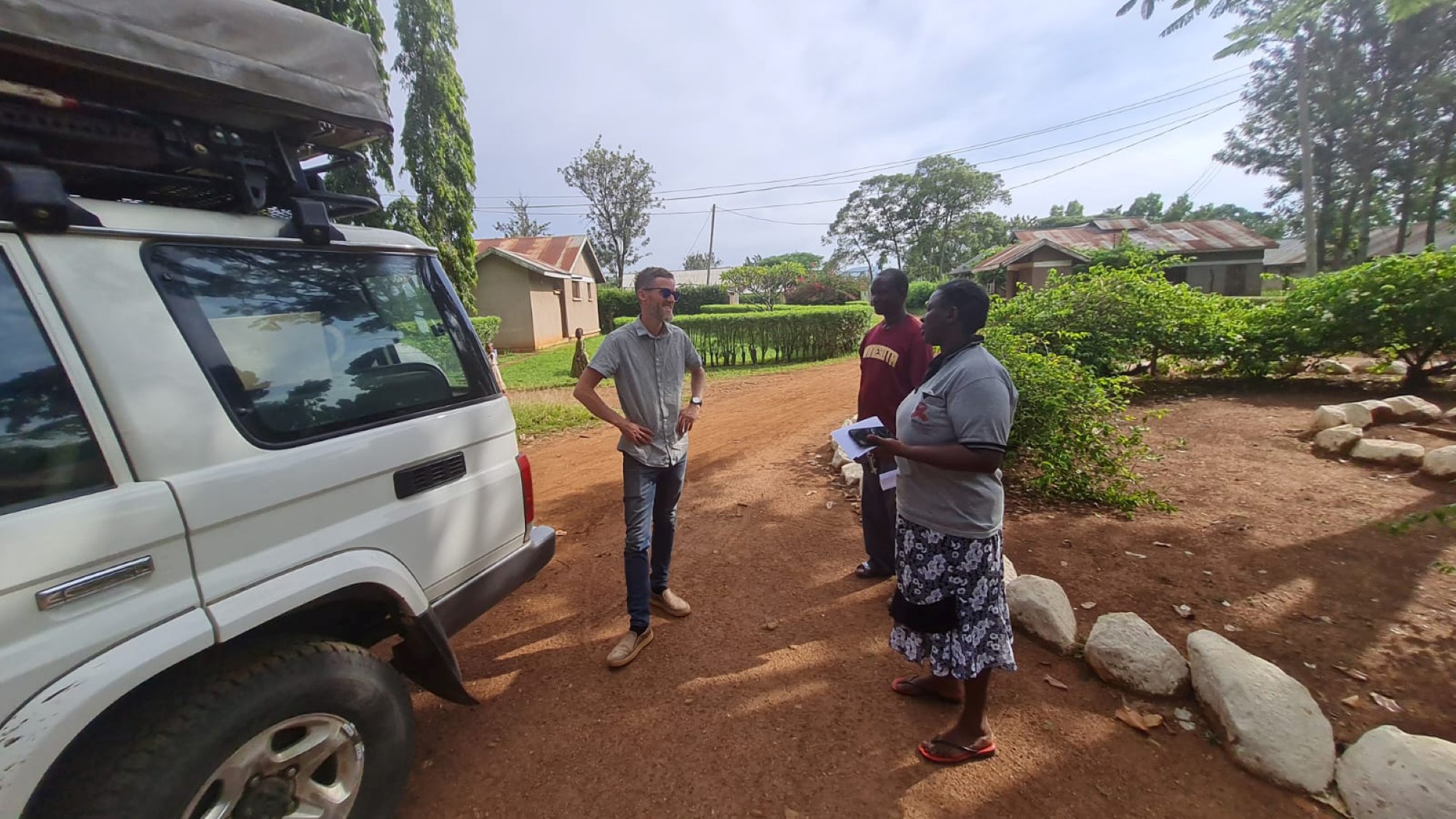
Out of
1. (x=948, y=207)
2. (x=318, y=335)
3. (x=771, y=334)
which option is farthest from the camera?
(x=948, y=207)

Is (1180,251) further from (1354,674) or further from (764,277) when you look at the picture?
(1354,674)

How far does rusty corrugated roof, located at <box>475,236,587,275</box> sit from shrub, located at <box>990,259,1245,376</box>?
740 inches

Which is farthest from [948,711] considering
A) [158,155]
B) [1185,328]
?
[1185,328]

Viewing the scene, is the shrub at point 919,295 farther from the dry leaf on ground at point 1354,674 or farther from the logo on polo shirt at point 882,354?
the dry leaf on ground at point 1354,674

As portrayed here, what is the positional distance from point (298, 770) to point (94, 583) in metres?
0.75

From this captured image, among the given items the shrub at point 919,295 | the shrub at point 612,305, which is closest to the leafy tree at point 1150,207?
the shrub at point 919,295

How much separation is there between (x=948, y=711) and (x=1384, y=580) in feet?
8.98

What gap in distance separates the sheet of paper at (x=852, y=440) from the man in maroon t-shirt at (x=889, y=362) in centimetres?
54

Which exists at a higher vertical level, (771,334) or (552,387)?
(771,334)

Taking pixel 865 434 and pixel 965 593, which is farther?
pixel 865 434

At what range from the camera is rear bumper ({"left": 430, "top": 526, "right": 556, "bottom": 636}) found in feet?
7.16

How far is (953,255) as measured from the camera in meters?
51.1

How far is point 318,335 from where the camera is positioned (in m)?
1.93

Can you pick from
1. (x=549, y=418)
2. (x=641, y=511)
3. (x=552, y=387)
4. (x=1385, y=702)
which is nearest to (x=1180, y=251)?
(x=552, y=387)
